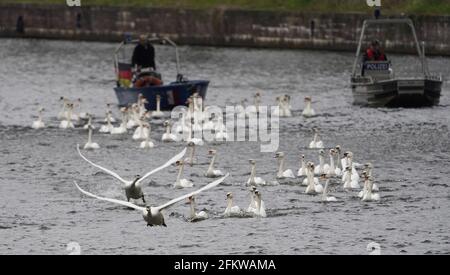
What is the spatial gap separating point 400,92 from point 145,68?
11283 mm

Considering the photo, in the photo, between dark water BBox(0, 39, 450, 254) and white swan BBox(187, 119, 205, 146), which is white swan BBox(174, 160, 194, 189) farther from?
white swan BBox(187, 119, 205, 146)

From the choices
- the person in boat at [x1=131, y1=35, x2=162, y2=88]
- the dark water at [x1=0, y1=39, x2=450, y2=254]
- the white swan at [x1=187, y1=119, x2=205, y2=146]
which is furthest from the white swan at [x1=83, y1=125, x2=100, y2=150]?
the person in boat at [x1=131, y1=35, x2=162, y2=88]

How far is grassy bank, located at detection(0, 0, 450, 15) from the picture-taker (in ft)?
315

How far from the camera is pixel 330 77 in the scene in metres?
88.9

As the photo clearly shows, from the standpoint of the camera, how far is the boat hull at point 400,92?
68.8 m

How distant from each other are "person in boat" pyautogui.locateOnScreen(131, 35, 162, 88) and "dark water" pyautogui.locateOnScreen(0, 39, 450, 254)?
409cm

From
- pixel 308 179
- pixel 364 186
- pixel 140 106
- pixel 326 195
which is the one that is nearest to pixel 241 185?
pixel 308 179

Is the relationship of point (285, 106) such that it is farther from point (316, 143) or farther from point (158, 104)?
point (316, 143)

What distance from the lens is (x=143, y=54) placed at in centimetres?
6819

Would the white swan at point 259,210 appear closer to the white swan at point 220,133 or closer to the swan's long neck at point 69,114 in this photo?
the white swan at point 220,133

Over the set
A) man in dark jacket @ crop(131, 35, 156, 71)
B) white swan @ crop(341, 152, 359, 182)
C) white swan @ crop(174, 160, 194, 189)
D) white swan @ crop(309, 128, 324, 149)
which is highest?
man in dark jacket @ crop(131, 35, 156, 71)
